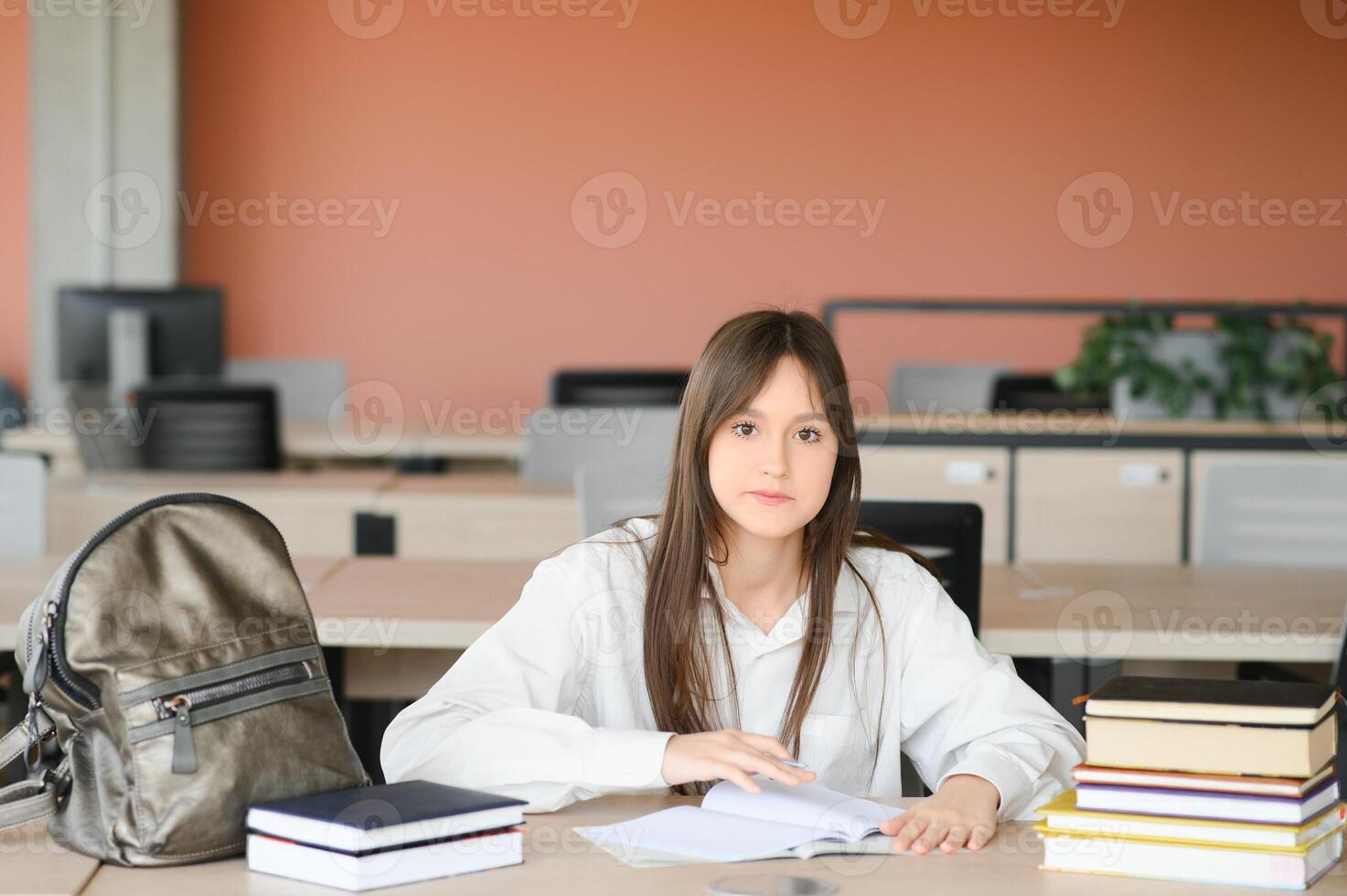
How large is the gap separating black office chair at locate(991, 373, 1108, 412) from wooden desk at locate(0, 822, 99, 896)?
4.14 metres

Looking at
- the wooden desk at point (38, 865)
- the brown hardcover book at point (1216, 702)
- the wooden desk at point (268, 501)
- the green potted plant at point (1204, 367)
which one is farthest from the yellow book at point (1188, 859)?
the green potted plant at point (1204, 367)

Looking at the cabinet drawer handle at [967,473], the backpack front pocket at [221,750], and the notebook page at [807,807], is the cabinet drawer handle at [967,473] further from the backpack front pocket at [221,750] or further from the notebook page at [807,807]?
the backpack front pocket at [221,750]

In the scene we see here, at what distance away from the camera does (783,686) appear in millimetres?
1843

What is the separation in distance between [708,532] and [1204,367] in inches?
112

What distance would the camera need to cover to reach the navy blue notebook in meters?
1.29

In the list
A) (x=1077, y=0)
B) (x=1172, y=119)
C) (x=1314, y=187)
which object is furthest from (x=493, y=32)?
(x=1314, y=187)

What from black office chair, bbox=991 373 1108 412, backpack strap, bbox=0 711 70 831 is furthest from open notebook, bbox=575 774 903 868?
black office chair, bbox=991 373 1108 412

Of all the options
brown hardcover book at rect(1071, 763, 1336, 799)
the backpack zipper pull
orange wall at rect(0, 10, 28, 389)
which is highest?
orange wall at rect(0, 10, 28, 389)

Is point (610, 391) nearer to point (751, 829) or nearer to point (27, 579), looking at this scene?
point (27, 579)

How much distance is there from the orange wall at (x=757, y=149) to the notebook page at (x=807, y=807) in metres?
5.44

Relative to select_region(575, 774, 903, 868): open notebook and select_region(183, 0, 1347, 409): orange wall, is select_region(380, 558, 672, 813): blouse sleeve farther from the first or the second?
select_region(183, 0, 1347, 409): orange wall

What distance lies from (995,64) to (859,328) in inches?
49.8

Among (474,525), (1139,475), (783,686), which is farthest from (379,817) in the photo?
(1139,475)

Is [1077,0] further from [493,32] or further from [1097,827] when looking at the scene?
[1097,827]
